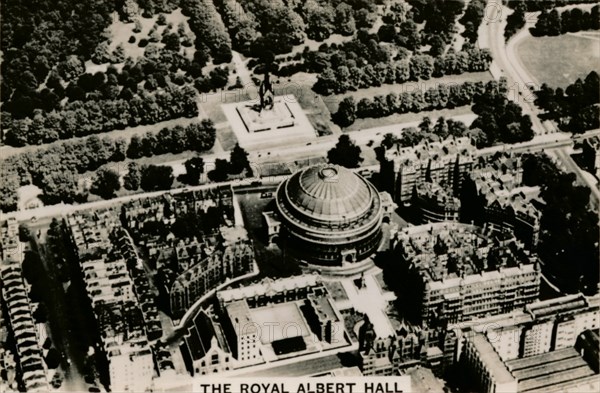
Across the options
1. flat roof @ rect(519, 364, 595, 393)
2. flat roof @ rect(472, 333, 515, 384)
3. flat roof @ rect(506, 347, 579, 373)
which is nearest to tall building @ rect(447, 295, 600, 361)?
flat roof @ rect(506, 347, 579, 373)

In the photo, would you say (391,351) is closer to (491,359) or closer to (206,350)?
(491,359)

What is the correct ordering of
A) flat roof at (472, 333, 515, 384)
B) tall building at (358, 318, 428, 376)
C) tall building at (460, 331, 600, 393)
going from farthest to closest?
tall building at (358, 318, 428, 376), tall building at (460, 331, 600, 393), flat roof at (472, 333, 515, 384)

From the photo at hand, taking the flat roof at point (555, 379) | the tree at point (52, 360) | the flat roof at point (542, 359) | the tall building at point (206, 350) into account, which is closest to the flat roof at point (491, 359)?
the flat roof at point (555, 379)

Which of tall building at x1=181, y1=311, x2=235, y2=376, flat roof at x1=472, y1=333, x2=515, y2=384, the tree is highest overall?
flat roof at x1=472, y1=333, x2=515, y2=384

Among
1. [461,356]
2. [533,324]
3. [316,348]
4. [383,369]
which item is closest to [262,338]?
[316,348]

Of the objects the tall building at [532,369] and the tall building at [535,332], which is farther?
the tall building at [535,332]

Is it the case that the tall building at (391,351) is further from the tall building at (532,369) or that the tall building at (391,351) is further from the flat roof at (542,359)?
the flat roof at (542,359)

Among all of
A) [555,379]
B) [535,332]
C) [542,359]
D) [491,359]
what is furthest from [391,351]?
[555,379]

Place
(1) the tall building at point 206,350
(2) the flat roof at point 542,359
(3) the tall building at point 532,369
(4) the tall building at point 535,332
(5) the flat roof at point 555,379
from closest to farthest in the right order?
(3) the tall building at point 532,369 → (5) the flat roof at point 555,379 → (2) the flat roof at point 542,359 → (4) the tall building at point 535,332 → (1) the tall building at point 206,350

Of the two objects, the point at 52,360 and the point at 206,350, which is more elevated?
the point at 206,350

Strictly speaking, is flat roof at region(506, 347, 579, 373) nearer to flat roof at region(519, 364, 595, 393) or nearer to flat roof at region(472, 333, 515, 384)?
flat roof at region(519, 364, 595, 393)

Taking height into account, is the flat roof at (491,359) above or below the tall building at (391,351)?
above

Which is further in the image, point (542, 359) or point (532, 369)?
point (542, 359)

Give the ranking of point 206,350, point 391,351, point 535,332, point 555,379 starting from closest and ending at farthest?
point 555,379
point 391,351
point 535,332
point 206,350
